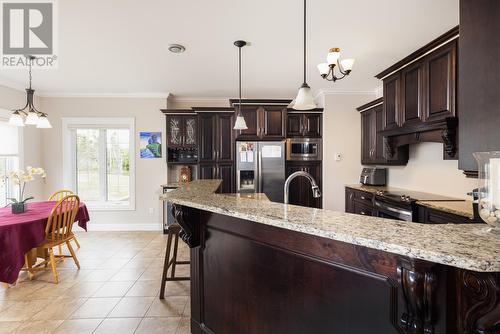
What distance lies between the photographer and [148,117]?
4930 millimetres

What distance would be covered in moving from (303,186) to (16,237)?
3.97 m

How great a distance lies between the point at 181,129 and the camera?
4.91 metres

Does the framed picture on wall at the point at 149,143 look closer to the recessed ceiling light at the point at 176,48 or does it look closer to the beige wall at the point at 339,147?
the recessed ceiling light at the point at 176,48

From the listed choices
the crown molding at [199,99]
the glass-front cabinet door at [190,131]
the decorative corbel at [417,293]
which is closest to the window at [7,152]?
the crown molding at [199,99]

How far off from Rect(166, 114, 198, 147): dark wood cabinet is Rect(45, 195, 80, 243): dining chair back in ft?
6.78

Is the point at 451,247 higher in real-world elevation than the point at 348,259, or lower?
higher

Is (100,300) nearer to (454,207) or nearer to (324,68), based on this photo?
(324,68)

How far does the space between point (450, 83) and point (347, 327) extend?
2559mm

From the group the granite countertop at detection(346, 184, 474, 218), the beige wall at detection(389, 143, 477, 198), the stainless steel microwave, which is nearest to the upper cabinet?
the beige wall at detection(389, 143, 477, 198)

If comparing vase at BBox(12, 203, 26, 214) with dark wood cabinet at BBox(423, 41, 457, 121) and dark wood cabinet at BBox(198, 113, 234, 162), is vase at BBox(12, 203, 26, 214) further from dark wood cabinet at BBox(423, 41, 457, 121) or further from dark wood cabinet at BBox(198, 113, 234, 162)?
dark wood cabinet at BBox(423, 41, 457, 121)

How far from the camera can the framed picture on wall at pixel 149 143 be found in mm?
4910

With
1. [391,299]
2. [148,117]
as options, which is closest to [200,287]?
Answer: [391,299]

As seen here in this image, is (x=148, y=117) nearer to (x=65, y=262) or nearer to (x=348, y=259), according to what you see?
(x=65, y=262)

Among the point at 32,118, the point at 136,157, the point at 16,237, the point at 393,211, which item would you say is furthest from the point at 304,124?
the point at 16,237
